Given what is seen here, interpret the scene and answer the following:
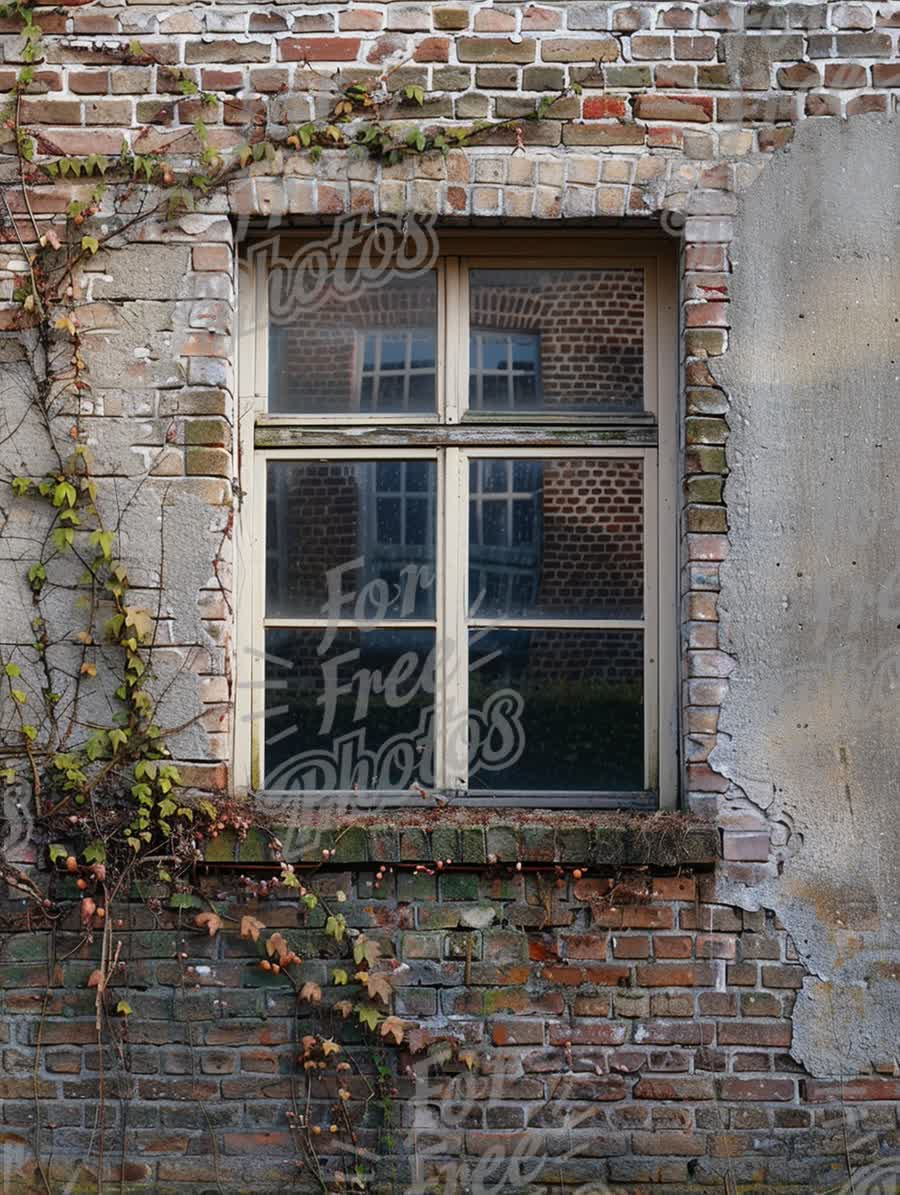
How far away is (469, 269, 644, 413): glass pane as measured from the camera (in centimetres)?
371

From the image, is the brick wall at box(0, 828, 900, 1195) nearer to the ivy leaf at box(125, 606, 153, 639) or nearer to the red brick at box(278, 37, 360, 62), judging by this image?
the ivy leaf at box(125, 606, 153, 639)

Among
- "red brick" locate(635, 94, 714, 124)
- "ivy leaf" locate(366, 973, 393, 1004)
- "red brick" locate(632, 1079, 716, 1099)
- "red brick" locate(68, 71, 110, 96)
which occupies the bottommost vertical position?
"red brick" locate(632, 1079, 716, 1099)

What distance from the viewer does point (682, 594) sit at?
3580 mm

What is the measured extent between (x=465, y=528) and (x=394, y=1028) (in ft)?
4.86

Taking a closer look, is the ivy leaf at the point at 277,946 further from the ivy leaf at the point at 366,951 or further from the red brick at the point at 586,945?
the red brick at the point at 586,945

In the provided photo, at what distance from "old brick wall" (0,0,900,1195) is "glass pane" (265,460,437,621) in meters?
0.23

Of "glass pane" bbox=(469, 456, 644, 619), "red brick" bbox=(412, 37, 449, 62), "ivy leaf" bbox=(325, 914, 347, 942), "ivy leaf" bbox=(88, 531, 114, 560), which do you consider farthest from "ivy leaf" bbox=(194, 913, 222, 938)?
"red brick" bbox=(412, 37, 449, 62)

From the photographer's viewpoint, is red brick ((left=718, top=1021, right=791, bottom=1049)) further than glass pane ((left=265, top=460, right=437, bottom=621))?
No

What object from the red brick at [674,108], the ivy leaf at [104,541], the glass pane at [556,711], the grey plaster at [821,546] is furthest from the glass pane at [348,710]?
the red brick at [674,108]

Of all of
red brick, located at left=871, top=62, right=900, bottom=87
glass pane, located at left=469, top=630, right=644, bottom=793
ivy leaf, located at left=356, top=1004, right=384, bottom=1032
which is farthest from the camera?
glass pane, located at left=469, top=630, right=644, bottom=793

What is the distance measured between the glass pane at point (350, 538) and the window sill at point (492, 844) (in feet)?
2.22

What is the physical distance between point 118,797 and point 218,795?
29 centimetres

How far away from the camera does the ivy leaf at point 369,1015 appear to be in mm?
3385

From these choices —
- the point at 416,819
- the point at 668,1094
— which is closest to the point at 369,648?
the point at 416,819
